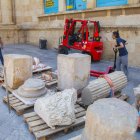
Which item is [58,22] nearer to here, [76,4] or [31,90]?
[76,4]

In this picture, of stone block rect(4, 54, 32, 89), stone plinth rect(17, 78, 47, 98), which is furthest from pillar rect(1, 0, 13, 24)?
stone plinth rect(17, 78, 47, 98)

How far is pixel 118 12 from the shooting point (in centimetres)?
871

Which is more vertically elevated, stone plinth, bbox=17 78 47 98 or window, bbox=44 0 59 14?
window, bbox=44 0 59 14

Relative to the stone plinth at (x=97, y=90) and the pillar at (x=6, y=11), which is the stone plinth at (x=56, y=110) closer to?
the stone plinth at (x=97, y=90)

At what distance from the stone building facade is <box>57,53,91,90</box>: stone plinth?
480 centimetres

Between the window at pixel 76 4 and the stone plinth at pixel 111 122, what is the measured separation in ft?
30.6

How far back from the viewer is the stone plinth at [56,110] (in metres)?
3.01

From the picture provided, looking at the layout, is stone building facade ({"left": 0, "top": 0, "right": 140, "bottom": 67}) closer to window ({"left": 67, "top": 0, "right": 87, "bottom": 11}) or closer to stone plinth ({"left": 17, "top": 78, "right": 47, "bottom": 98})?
window ({"left": 67, "top": 0, "right": 87, "bottom": 11})

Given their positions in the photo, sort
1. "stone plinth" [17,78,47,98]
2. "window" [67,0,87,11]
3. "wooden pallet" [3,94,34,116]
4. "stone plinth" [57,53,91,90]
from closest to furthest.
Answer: "wooden pallet" [3,94,34,116], "stone plinth" [17,78,47,98], "stone plinth" [57,53,91,90], "window" [67,0,87,11]

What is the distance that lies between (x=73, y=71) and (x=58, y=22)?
8859mm

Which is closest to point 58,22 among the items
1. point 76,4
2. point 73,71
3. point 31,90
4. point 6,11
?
point 76,4

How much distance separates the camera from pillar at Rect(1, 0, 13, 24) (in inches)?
569

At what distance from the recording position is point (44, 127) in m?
3.11

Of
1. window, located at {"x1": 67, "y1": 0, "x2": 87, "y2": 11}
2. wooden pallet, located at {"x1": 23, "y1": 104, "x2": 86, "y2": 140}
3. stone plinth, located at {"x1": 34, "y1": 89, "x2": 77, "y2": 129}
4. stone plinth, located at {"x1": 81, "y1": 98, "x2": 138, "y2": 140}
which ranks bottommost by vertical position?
wooden pallet, located at {"x1": 23, "y1": 104, "x2": 86, "y2": 140}
